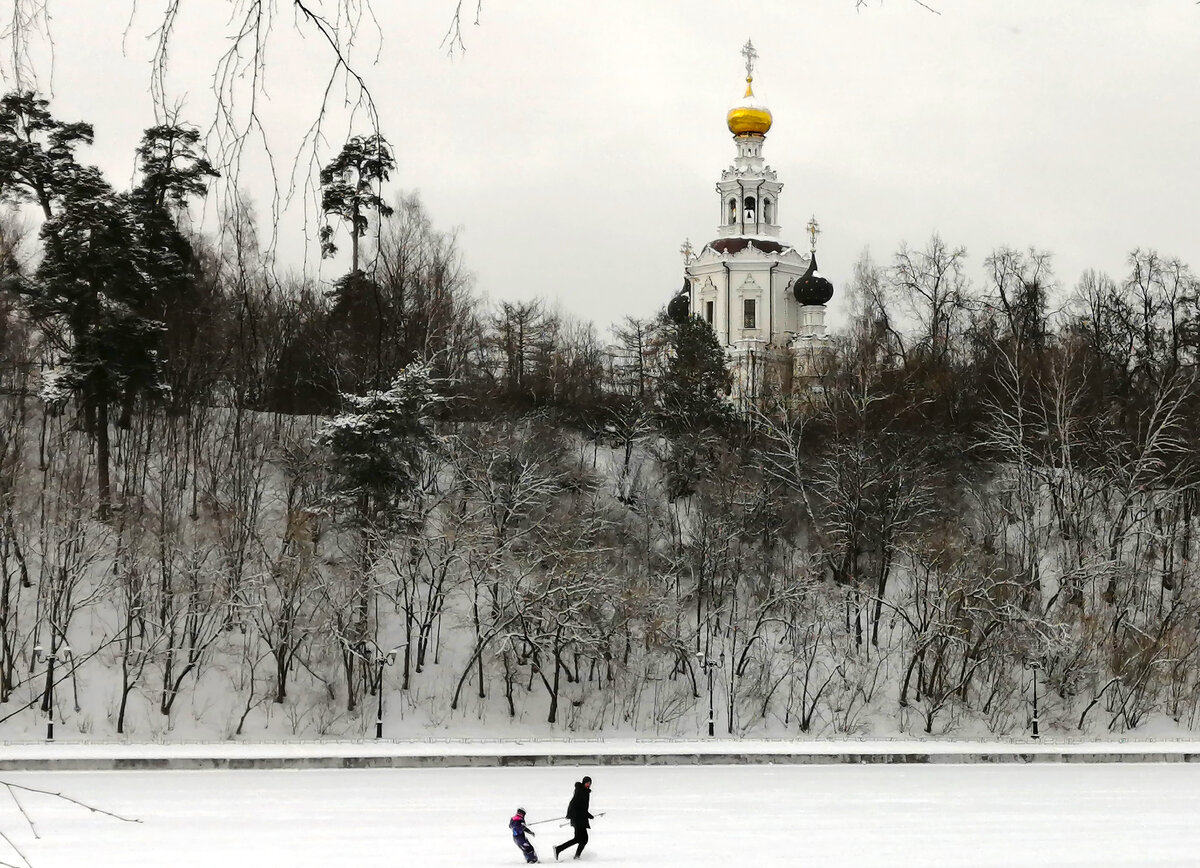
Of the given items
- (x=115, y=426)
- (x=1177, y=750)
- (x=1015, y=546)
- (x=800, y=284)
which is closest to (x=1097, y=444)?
(x=1015, y=546)

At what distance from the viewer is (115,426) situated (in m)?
41.3

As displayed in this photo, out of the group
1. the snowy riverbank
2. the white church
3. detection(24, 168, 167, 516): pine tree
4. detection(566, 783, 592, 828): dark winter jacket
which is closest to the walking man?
detection(566, 783, 592, 828): dark winter jacket

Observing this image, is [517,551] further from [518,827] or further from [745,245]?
[745,245]

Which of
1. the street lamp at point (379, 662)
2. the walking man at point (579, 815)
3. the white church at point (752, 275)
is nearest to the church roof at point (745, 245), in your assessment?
the white church at point (752, 275)

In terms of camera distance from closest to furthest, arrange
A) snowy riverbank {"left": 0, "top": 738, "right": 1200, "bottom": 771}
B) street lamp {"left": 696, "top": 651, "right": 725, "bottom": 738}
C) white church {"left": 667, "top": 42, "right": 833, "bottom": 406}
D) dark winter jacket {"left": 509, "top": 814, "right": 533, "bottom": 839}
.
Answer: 1. dark winter jacket {"left": 509, "top": 814, "right": 533, "bottom": 839}
2. snowy riverbank {"left": 0, "top": 738, "right": 1200, "bottom": 771}
3. street lamp {"left": 696, "top": 651, "right": 725, "bottom": 738}
4. white church {"left": 667, "top": 42, "right": 833, "bottom": 406}

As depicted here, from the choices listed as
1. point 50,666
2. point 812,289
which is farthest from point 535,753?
point 812,289

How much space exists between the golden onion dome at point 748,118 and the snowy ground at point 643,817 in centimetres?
4886

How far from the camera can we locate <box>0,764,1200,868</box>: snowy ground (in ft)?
51.0

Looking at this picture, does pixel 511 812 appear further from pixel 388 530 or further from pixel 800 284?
pixel 800 284

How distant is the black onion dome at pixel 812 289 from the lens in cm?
6397

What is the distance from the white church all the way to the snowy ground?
37.8m

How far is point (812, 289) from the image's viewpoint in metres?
64.0

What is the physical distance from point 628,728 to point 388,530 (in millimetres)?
9106

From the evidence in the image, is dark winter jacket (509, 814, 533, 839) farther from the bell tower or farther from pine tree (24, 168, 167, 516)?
the bell tower
